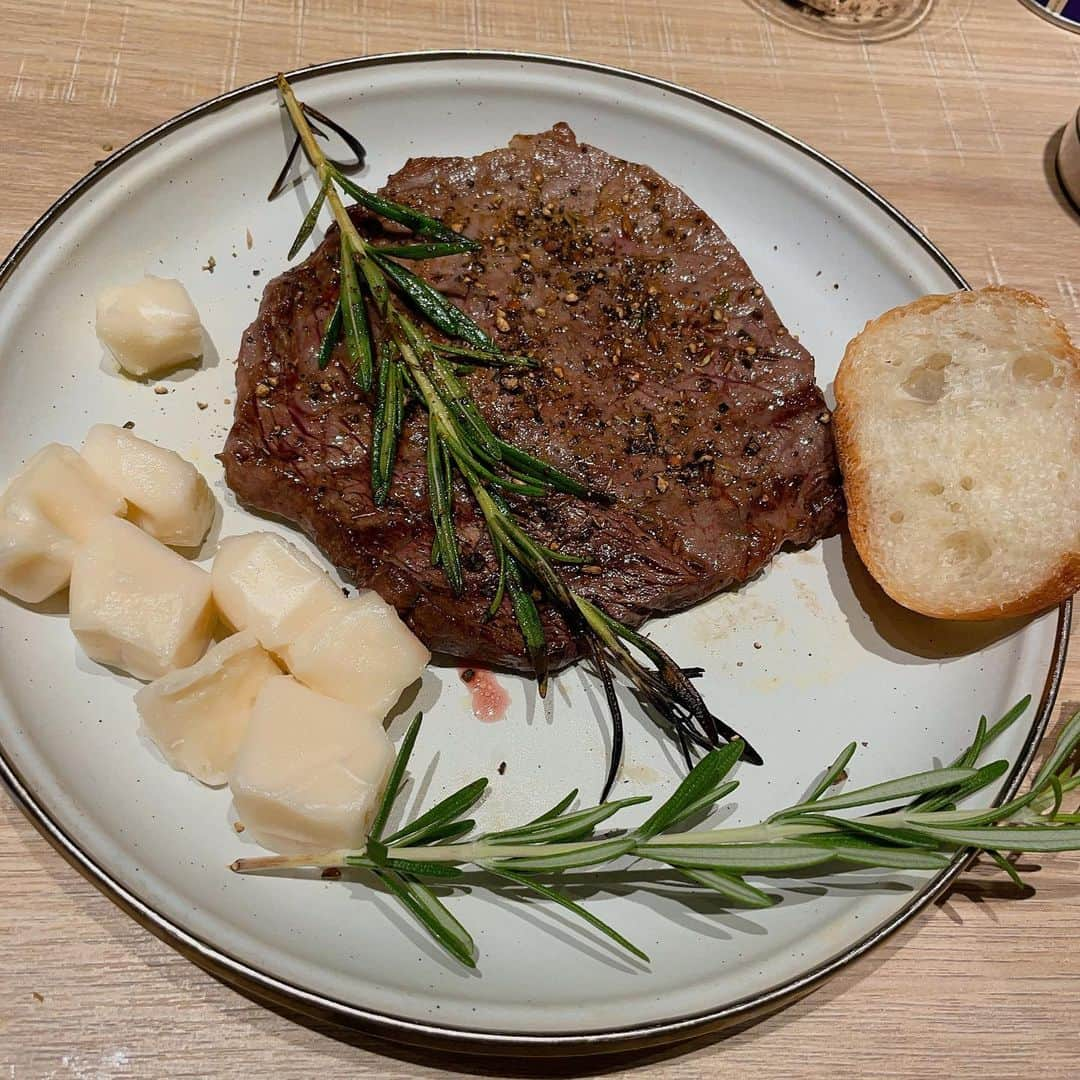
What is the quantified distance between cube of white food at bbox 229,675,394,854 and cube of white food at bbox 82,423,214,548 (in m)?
0.49

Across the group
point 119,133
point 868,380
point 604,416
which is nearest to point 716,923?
point 604,416

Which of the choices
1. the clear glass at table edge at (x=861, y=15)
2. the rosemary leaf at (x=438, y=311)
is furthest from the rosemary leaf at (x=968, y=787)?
the clear glass at table edge at (x=861, y=15)

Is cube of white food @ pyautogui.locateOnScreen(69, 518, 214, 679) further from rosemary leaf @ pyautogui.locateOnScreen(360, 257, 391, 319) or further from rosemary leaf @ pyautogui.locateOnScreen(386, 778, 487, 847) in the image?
rosemary leaf @ pyautogui.locateOnScreen(360, 257, 391, 319)

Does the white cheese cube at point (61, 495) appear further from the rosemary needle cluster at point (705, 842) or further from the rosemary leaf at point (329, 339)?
the rosemary needle cluster at point (705, 842)

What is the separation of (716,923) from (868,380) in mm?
1290

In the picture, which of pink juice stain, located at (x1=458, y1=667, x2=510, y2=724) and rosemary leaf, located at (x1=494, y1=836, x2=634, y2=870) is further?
pink juice stain, located at (x1=458, y1=667, x2=510, y2=724)

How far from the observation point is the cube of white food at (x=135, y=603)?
1.88m

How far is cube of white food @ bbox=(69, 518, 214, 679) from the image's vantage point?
1.88 m

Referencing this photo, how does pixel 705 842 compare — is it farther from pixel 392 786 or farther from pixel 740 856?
pixel 392 786

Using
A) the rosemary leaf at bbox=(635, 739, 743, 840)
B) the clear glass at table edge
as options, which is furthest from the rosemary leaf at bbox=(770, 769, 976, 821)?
the clear glass at table edge

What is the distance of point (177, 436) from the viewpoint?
2316 mm

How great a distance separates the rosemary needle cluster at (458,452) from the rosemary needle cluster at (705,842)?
170 millimetres

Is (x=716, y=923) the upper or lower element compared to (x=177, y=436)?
lower

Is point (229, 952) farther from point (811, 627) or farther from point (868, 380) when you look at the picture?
point (868, 380)
